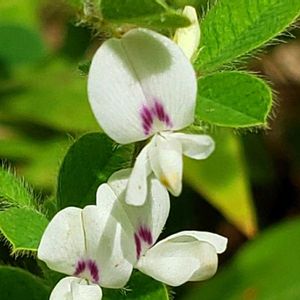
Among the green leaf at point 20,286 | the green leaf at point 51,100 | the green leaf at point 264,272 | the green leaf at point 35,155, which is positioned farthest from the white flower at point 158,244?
the green leaf at point 51,100

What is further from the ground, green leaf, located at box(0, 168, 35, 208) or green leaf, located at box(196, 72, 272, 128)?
green leaf, located at box(196, 72, 272, 128)

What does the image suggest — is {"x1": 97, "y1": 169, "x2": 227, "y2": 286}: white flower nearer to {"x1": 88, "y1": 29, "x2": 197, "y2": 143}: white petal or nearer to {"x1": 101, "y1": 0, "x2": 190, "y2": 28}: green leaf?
{"x1": 88, "y1": 29, "x2": 197, "y2": 143}: white petal

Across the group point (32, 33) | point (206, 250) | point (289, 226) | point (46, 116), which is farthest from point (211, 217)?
point (206, 250)

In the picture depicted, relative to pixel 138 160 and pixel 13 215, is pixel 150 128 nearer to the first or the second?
pixel 138 160

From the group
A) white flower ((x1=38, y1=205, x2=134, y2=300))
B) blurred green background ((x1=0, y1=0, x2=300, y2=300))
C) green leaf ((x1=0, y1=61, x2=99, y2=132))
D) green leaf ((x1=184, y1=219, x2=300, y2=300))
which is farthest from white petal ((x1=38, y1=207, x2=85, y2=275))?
green leaf ((x1=0, y1=61, x2=99, y2=132))

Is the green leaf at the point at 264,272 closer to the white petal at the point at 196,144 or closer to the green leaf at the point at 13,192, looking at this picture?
the green leaf at the point at 13,192

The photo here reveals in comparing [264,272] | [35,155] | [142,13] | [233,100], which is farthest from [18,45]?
[142,13]
